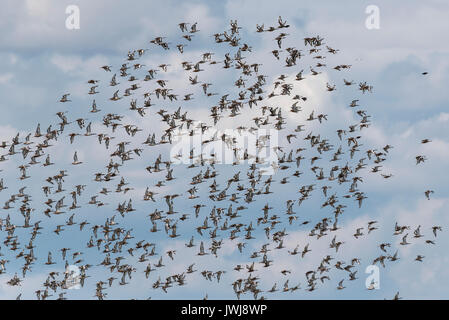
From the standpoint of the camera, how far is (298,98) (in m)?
198
